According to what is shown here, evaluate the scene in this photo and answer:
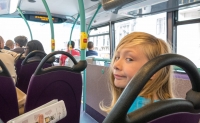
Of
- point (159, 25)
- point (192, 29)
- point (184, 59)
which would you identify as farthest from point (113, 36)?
point (184, 59)

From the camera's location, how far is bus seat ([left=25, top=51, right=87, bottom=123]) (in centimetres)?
120

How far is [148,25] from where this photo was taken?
3.82 meters

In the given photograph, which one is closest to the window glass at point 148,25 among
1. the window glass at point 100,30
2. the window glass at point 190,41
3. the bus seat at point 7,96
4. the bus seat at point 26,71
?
the window glass at point 190,41

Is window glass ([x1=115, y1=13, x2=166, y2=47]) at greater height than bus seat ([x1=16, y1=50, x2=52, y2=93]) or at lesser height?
greater

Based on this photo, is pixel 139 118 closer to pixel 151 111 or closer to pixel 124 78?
pixel 151 111

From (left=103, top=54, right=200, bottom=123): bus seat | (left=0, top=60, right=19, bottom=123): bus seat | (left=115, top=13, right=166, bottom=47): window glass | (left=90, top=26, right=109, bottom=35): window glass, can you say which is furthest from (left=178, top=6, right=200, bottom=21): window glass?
(left=90, top=26, right=109, bottom=35): window glass

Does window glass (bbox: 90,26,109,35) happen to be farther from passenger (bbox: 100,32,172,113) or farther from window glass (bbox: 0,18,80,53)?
passenger (bbox: 100,32,172,113)

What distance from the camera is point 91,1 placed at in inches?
152

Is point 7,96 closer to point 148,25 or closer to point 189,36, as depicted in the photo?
point 189,36

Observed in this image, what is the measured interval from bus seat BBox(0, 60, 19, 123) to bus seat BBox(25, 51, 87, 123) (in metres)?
0.17

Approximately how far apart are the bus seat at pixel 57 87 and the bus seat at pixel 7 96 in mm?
171

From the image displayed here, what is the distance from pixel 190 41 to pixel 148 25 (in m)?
1.03

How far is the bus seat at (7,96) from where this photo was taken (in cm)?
123

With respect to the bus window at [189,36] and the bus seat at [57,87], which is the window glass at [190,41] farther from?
the bus seat at [57,87]
